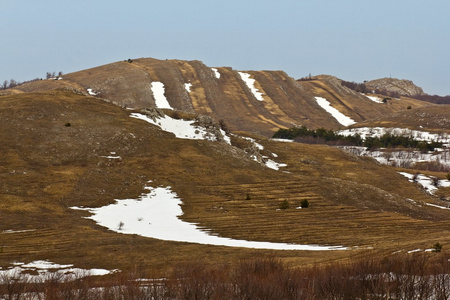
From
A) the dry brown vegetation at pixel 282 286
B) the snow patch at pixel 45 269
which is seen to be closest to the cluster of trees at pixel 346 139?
the snow patch at pixel 45 269

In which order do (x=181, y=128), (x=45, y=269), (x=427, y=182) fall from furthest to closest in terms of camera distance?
1. (x=427, y=182)
2. (x=181, y=128)
3. (x=45, y=269)

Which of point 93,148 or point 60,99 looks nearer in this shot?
point 93,148

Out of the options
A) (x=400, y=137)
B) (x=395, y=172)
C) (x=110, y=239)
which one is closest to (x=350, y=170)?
(x=395, y=172)

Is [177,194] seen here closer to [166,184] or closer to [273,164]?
[166,184]

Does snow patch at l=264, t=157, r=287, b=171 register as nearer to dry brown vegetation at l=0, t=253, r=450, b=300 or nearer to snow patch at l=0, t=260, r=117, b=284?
snow patch at l=0, t=260, r=117, b=284

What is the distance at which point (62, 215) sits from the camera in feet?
215

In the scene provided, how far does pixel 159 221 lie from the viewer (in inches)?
2650

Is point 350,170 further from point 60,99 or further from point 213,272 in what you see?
point 213,272

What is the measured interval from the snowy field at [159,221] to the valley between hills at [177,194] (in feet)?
0.77

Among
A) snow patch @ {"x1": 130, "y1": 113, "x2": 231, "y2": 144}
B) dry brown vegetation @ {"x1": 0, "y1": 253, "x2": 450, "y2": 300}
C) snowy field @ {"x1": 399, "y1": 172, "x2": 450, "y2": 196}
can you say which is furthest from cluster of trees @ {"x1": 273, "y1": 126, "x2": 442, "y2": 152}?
dry brown vegetation @ {"x1": 0, "y1": 253, "x2": 450, "y2": 300}

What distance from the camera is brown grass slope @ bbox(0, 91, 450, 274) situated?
48469 millimetres

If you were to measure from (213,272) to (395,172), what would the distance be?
325 ft

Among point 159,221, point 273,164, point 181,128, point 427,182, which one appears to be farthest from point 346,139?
point 159,221

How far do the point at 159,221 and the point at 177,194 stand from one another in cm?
1338
